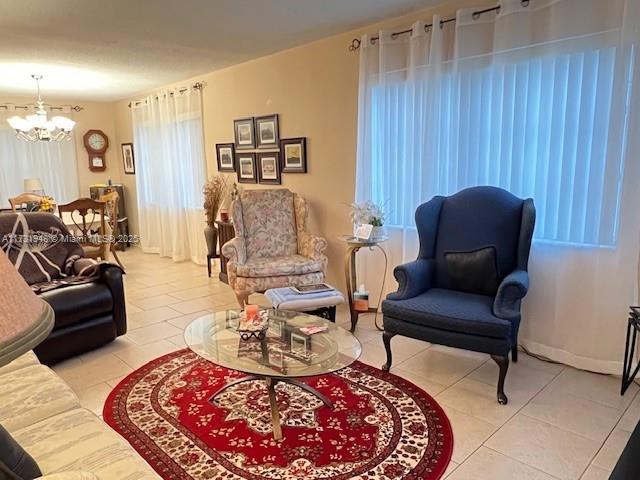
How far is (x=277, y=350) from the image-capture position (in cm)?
231

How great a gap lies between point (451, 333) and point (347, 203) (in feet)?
6.05

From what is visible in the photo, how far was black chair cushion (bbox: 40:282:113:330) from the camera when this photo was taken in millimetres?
2996

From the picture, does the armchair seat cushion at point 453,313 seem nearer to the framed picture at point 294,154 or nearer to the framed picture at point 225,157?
the framed picture at point 294,154

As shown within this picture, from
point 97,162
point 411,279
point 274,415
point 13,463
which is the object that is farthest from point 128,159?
point 13,463

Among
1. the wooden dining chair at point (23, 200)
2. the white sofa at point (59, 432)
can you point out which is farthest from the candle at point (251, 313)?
the wooden dining chair at point (23, 200)

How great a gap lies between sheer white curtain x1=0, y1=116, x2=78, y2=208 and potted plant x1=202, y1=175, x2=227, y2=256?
3044mm

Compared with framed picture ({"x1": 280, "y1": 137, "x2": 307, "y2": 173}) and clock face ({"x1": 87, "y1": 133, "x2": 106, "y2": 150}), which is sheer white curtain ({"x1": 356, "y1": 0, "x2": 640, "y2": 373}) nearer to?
framed picture ({"x1": 280, "y1": 137, "x2": 307, "y2": 173})

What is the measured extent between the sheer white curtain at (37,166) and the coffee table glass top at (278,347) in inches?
217

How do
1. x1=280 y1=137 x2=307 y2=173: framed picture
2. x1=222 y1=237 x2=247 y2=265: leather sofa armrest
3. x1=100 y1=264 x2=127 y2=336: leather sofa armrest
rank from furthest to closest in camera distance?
x1=280 y1=137 x2=307 y2=173: framed picture
x1=222 y1=237 x2=247 y2=265: leather sofa armrest
x1=100 y1=264 x2=127 y2=336: leather sofa armrest

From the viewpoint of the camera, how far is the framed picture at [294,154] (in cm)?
442

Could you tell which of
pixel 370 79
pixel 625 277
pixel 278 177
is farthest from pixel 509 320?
pixel 278 177

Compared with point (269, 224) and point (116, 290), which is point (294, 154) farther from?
point (116, 290)

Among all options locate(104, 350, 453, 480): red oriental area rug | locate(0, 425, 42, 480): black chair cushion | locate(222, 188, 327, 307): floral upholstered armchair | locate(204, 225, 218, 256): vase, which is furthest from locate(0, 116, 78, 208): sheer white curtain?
locate(0, 425, 42, 480): black chair cushion

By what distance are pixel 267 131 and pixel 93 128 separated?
4.12m
